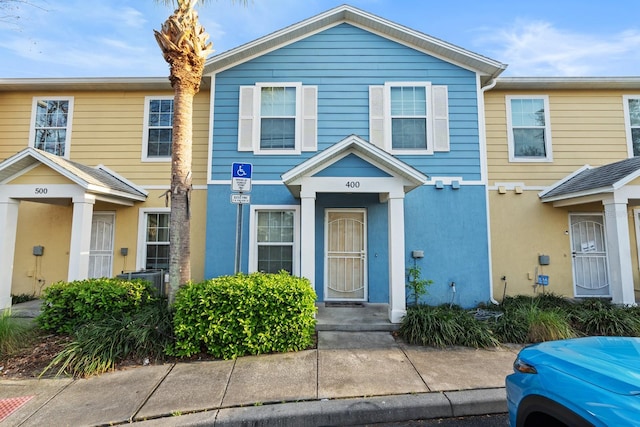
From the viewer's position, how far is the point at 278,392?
3779mm

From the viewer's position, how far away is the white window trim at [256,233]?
743 centimetres

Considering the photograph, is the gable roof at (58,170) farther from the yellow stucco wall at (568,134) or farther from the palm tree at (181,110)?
the yellow stucco wall at (568,134)

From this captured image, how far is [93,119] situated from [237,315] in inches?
293

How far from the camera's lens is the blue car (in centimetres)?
173

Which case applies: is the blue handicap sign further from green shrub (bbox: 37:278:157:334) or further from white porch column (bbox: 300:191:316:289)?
green shrub (bbox: 37:278:157:334)

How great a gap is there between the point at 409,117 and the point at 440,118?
76 centimetres

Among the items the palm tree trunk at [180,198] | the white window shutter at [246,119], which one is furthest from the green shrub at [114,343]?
the white window shutter at [246,119]

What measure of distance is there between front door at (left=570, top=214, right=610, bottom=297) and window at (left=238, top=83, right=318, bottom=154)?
7.25m

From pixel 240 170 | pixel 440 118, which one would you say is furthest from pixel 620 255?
pixel 240 170

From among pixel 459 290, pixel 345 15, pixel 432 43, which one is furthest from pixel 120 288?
pixel 432 43

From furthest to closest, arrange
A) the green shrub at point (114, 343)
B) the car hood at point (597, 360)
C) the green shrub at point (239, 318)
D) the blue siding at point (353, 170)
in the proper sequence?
1. the blue siding at point (353, 170)
2. the green shrub at point (239, 318)
3. the green shrub at point (114, 343)
4. the car hood at point (597, 360)

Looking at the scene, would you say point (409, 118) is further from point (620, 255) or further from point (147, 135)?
point (147, 135)

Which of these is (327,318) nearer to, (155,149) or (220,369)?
(220,369)

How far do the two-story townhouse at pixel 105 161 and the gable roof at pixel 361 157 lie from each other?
3259 mm
